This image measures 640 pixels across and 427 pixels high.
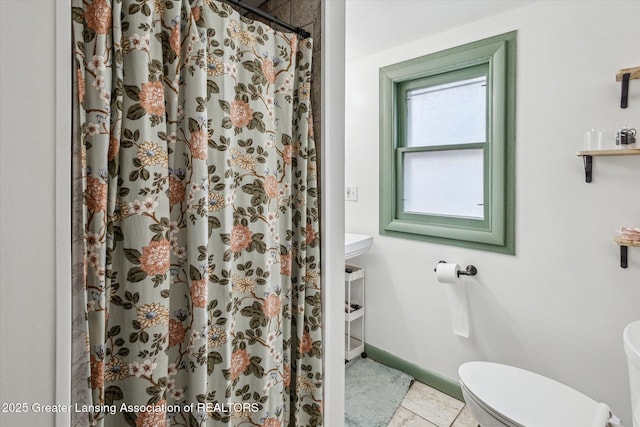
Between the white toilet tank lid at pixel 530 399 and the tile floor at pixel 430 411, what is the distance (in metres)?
0.49

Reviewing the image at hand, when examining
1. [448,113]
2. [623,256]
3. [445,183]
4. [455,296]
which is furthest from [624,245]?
[448,113]

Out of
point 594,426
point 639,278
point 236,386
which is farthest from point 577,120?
point 236,386

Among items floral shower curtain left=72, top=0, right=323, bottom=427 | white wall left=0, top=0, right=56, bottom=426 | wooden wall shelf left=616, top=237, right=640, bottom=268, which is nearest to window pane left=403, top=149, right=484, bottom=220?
wooden wall shelf left=616, top=237, right=640, bottom=268

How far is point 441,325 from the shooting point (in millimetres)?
2158

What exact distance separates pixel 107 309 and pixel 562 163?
198cm

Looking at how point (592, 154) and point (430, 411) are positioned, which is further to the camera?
point (430, 411)

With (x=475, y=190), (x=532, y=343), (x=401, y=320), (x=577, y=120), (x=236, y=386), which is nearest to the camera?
(x=236, y=386)

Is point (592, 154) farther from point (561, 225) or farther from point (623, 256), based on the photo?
point (623, 256)

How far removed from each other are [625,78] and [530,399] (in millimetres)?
1442

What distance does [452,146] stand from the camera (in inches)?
82.7

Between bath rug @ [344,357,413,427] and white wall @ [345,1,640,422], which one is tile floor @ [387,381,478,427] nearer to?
bath rug @ [344,357,413,427]

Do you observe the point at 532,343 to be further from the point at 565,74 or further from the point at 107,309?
the point at 107,309

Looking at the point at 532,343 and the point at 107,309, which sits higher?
the point at 107,309

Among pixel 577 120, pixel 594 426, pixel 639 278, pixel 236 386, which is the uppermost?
pixel 577 120
